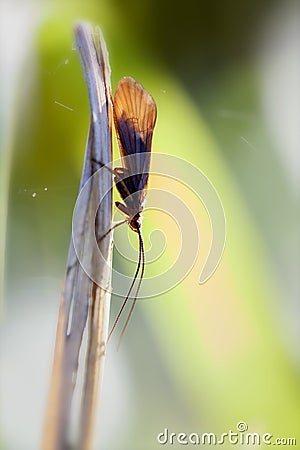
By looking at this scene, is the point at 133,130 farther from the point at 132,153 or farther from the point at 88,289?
the point at 88,289

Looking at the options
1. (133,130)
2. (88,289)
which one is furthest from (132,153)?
(88,289)

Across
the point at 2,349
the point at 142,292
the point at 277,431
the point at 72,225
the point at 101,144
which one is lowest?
the point at 277,431

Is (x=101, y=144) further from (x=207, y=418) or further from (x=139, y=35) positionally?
(x=207, y=418)

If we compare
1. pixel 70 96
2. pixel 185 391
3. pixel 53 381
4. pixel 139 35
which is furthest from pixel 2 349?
pixel 139 35

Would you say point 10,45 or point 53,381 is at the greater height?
point 10,45

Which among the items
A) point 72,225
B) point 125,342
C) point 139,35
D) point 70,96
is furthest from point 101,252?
point 139,35
